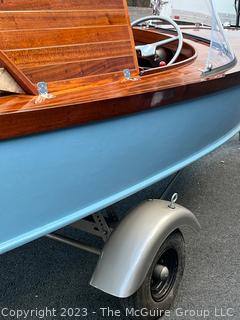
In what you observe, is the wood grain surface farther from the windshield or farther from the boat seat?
the windshield

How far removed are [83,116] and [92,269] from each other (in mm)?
1196

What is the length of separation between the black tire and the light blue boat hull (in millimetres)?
343

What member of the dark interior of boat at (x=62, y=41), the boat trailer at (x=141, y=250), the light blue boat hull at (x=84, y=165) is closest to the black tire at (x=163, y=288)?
the boat trailer at (x=141, y=250)

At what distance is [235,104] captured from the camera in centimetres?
297

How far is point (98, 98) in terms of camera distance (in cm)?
179

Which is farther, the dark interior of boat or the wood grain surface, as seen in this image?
the dark interior of boat

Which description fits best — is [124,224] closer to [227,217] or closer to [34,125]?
[34,125]

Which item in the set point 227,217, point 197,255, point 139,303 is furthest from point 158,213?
point 227,217

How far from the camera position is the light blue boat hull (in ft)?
5.20

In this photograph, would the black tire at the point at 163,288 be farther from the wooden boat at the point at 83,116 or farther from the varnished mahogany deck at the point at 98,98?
the varnished mahogany deck at the point at 98,98

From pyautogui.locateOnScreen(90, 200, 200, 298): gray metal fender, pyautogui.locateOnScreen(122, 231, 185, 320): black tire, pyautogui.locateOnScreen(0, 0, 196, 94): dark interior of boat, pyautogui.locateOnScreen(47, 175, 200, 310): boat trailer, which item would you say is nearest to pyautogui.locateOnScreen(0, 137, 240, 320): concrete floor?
pyautogui.locateOnScreen(122, 231, 185, 320): black tire

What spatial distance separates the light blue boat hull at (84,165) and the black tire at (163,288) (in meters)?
0.34

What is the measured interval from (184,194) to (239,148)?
4.74 feet

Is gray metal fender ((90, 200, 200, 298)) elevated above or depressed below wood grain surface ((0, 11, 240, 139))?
below
